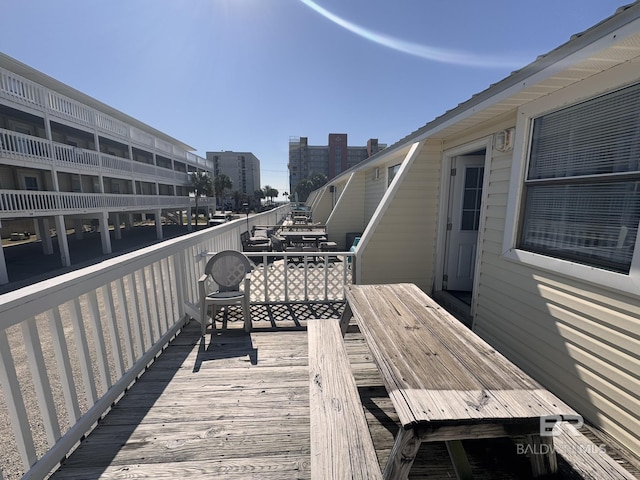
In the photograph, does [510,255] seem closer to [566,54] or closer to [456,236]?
[456,236]

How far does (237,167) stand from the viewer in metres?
85.1

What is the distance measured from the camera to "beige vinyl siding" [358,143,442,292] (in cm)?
402

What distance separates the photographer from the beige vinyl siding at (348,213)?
28.9 ft

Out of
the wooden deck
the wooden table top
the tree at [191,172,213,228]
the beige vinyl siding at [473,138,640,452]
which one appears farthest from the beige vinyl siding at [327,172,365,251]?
the tree at [191,172,213,228]

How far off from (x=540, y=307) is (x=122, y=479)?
334 centimetres

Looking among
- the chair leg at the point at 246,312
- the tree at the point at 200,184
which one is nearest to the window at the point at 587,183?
the chair leg at the point at 246,312

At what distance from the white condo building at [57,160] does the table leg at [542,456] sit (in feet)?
41.4

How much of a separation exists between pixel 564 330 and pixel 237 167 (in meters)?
91.6

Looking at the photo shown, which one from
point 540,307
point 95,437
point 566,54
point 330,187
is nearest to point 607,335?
point 540,307

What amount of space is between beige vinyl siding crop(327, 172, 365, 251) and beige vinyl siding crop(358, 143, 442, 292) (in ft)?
15.6

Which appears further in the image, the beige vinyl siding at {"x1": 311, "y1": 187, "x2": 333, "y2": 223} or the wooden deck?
the beige vinyl siding at {"x1": 311, "y1": 187, "x2": 333, "y2": 223}

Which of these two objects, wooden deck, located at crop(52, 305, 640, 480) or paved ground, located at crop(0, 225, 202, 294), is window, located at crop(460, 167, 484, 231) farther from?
paved ground, located at crop(0, 225, 202, 294)

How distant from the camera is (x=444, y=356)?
4.69 ft

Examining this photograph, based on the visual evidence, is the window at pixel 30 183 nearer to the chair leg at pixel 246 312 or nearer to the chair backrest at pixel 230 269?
the chair backrest at pixel 230 269
